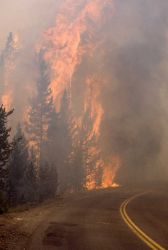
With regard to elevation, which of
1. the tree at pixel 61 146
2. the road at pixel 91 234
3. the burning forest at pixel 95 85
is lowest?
the road at pixel 91 234

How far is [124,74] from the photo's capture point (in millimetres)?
109750

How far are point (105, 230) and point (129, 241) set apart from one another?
283 cm

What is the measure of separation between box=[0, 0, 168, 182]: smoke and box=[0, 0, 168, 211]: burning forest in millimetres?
261

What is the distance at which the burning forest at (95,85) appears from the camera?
289 ft

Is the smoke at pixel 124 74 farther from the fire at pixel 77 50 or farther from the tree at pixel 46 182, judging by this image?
the tree at pixel 46 182

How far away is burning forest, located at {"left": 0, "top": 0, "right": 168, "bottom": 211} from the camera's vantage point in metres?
88.0

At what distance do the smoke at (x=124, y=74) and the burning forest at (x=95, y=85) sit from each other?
0.26 m

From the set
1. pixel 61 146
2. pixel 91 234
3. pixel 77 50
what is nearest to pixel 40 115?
pixel 61 146

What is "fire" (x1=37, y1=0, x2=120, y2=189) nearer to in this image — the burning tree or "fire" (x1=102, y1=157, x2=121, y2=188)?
"fire" (x1=102, y1=157, x2=121, y2=188)

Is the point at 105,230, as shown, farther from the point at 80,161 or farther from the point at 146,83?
the point at 146,83

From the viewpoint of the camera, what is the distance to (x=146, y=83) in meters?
108

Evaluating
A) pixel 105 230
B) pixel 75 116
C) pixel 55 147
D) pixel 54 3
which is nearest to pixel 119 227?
pixel 105 230

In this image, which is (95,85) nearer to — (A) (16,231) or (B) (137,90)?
(B) (137,90)

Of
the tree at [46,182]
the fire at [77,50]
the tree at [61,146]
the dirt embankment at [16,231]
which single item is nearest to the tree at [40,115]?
the tree at [61,146]
